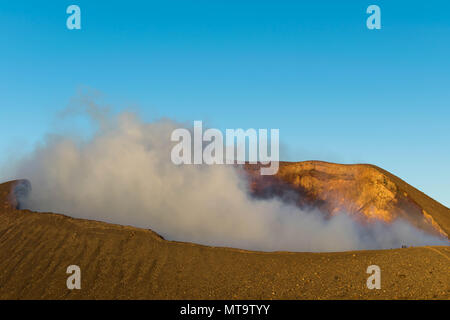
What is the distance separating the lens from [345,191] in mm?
64375

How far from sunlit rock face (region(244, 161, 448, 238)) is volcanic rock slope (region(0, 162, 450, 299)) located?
1078 inches

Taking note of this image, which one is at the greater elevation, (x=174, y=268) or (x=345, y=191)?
(x=345, y=191)

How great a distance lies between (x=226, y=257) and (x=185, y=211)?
31091 millimetres

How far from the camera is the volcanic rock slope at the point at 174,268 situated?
25.3 metres

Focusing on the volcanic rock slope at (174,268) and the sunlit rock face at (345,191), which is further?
the sunlit rock face at (345,191)

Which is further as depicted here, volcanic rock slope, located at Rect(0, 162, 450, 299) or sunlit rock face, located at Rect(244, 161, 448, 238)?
sunlit rock face, located at Rect(244, 161, 448, 238)

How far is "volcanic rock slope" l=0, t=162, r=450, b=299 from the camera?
25297 millimetres

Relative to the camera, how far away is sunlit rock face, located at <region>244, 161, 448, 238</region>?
57.2 m

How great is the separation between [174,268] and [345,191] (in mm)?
40822

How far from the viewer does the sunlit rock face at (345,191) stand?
5715 centimetres

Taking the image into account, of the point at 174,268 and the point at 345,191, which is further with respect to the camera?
the point at 345,191

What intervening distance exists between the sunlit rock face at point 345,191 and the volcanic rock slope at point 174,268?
2739 centimetres
